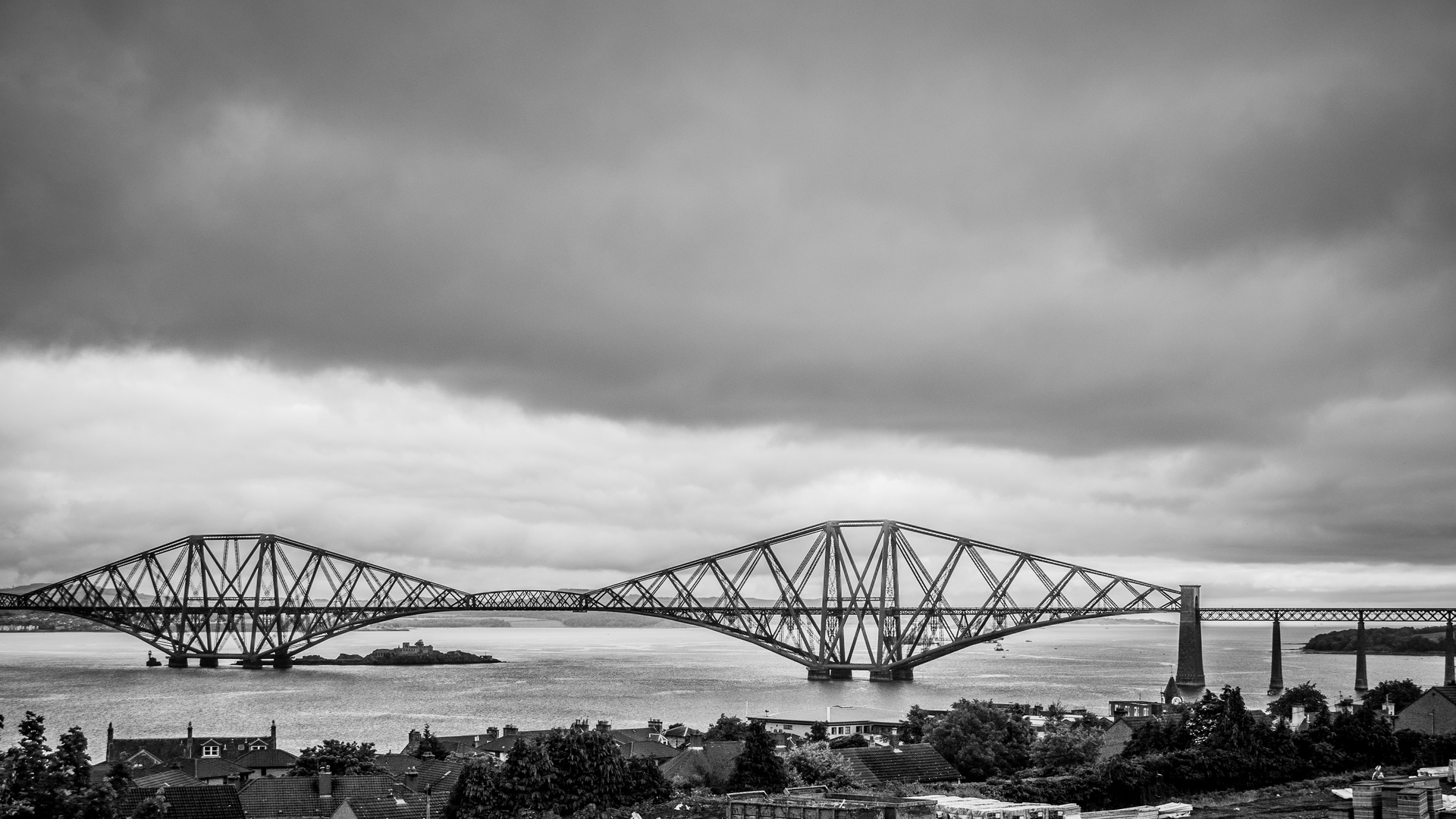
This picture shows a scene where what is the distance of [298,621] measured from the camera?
7146 inches

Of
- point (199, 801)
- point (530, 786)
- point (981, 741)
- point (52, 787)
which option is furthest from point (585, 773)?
point (981, 741)

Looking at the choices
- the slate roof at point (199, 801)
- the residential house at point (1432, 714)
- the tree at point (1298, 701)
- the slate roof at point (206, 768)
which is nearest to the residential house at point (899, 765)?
the slate roof at point (199, 801)

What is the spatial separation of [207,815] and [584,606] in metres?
119

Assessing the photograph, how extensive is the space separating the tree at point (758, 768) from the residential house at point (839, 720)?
61.4 ft

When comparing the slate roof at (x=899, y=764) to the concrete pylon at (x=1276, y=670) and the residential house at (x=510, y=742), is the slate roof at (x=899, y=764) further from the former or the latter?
the concrete pylon at (x=1276, y=670)

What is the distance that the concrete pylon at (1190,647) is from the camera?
11850 cm

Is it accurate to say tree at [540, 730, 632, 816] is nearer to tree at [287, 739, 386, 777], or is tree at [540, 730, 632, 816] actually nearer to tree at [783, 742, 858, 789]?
tree at [783, 742, 858, 789]

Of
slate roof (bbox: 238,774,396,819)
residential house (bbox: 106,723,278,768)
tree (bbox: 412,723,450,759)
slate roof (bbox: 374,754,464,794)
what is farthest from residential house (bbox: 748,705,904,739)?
residential house (bbox: 106,723,278,768)

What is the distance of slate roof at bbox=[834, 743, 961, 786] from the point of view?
4966cm

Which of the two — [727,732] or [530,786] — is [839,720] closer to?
[727,732]

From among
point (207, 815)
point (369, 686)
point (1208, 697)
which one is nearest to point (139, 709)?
point (369, 686)

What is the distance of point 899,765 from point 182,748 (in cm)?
3852

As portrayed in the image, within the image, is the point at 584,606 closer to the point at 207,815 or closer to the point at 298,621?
the point at 298,621

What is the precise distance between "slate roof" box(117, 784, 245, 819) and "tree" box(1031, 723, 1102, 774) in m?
29.9
